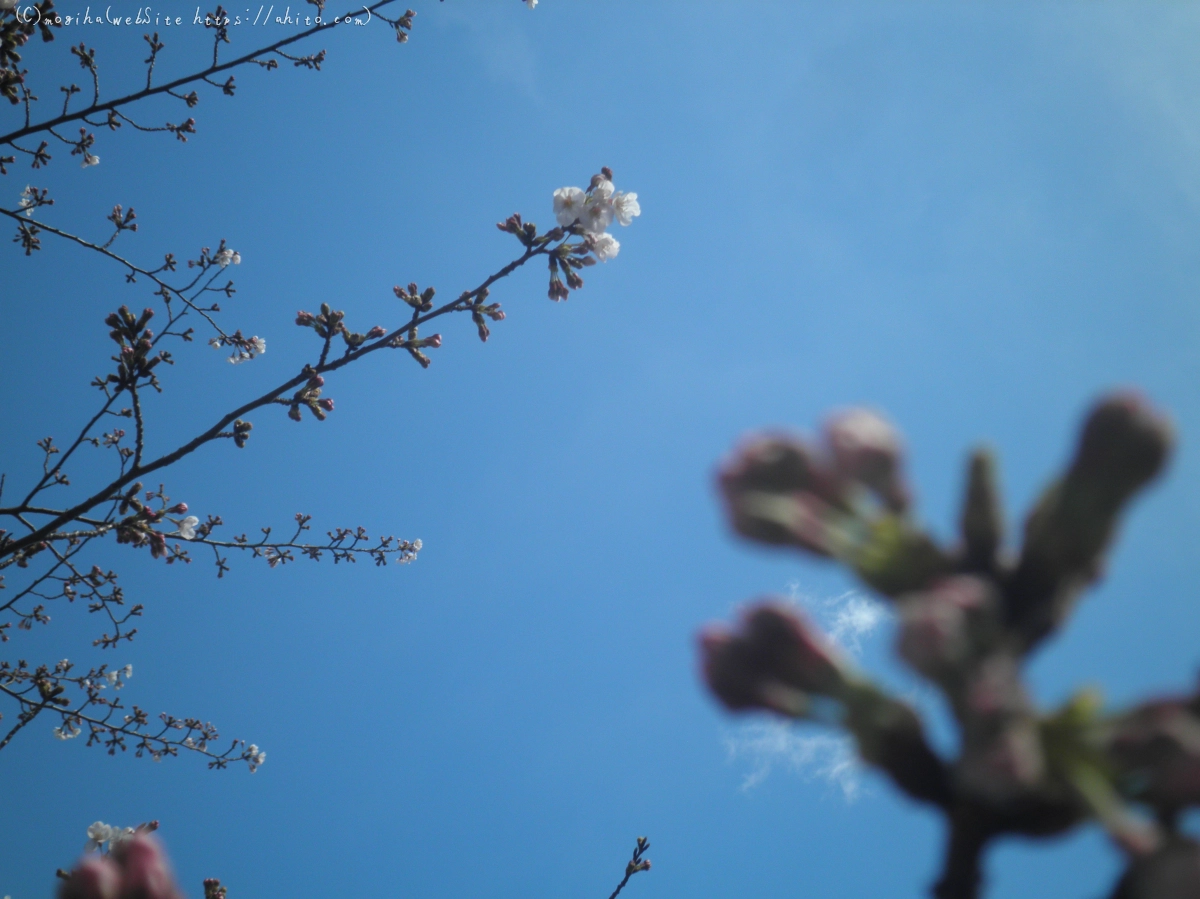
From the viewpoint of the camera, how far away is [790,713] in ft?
3.29

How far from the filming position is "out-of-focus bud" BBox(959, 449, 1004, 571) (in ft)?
3.06

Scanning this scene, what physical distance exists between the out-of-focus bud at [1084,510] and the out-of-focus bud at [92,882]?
1425 millimetres

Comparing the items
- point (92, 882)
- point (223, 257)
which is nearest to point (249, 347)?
point (223, 257)

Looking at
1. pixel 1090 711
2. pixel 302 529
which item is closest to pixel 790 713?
pixel 1090 711

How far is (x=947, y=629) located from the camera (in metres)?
0.78

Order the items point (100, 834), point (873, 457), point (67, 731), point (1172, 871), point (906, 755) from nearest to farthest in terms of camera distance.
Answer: point (1172, 871)
point (906, 755)
point (873, 457)
point (100, 834)
point (67, 731)

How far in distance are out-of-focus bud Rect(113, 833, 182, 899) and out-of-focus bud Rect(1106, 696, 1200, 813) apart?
135cm

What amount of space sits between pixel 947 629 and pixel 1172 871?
33 cm

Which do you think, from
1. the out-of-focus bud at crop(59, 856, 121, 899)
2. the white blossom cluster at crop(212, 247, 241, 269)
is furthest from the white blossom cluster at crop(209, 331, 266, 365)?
the out-of-focus bud at crop(59, 856, 121, 899)

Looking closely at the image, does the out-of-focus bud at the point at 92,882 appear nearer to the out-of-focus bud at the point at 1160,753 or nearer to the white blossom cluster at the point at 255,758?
the out-of-focus bud at the point at 1160,753

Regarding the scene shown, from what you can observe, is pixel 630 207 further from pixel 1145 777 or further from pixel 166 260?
pixel 1145 777

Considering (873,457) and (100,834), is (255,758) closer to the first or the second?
(100,834)

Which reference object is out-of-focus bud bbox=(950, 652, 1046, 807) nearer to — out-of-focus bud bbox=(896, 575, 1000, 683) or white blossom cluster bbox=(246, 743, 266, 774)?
out-of-focus bud bbox=(896, 575, 1000, 683)

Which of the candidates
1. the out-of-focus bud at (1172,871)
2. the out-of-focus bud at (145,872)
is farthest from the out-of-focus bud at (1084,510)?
the out-of-focus bud at (145,872)
